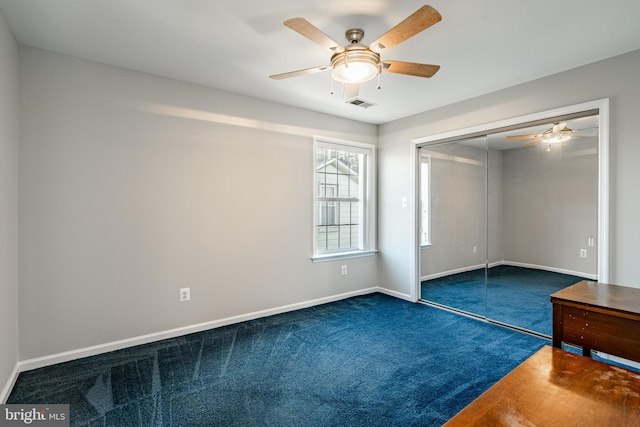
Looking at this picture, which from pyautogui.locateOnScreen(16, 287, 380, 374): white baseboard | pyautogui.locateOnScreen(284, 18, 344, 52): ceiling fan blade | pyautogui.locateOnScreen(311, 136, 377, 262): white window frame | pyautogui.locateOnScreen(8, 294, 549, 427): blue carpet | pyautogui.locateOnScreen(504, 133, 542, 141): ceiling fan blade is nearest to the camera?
pyautogui.locateOnScreen(284, 18, 344, 52): ceiling fan blade

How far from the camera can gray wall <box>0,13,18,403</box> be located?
2051 mm

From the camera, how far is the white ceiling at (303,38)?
6.58 feet

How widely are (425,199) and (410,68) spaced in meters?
2.37

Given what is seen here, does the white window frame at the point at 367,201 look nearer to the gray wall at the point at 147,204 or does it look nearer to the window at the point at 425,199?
the window at the point at 425,199

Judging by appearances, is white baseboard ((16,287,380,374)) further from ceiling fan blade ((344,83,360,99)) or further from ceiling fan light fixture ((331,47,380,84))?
ceiling fan light fixture ((331,47,380,84))

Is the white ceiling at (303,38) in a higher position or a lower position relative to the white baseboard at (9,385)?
higher

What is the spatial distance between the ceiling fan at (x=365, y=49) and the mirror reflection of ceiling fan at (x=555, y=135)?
5.59 feet

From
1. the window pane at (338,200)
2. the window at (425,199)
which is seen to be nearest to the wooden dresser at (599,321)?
the window at (425,199)

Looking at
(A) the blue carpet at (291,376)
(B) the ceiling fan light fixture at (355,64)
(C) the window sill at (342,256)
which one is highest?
(B) the ceiling fan light fixture at (355,64)

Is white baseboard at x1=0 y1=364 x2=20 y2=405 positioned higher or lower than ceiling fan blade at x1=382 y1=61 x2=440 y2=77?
lower

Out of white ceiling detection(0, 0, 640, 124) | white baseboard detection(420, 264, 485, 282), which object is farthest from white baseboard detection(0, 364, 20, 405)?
white baseboard detection(420, 264, 485, 282)

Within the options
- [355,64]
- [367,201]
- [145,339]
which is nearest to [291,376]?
[145,339]

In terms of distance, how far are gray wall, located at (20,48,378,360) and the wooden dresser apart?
9.21 ft

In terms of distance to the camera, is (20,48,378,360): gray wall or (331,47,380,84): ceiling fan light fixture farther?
(20,48,378,360): gray wall
